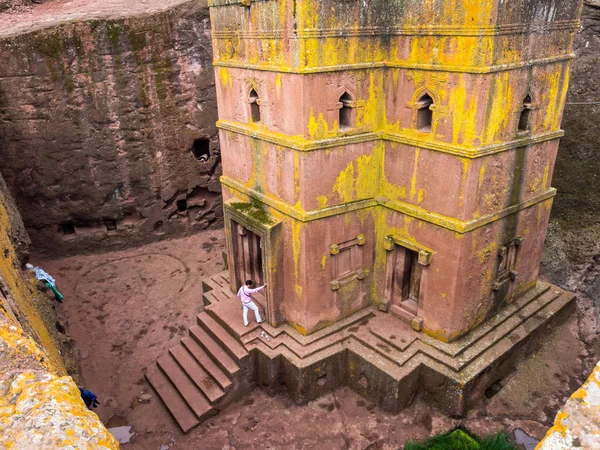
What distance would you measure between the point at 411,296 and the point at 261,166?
3.90m

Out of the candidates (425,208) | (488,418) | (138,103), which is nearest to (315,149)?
(425,208)

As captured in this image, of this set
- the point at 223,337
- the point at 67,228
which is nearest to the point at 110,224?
the point at 67,228

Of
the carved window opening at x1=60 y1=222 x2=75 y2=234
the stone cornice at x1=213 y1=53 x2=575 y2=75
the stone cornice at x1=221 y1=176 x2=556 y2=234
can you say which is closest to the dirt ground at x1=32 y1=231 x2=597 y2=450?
the carved window opening at x1=60 y1=222 x2=75 y2=234

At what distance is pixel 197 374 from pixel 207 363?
0.89 feet

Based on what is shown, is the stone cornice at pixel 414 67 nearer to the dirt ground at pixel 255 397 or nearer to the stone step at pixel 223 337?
the stone step at pixel 223 337

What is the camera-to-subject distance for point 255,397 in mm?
8688

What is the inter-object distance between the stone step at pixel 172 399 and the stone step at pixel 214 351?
93 centimetres

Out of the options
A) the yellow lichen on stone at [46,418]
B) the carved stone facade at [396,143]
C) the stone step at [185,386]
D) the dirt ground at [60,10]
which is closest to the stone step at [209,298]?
the stone step at [185,386]

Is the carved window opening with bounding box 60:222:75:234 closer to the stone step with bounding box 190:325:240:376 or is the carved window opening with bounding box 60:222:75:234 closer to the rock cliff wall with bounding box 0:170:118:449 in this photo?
the stone step with bounding box 190:325:240:376

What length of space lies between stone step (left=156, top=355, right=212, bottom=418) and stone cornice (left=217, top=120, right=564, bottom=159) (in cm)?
484

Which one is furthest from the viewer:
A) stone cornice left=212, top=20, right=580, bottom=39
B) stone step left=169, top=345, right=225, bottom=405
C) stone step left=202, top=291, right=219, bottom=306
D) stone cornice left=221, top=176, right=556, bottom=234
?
stone step left=202, top=291, right=219, bottom=306

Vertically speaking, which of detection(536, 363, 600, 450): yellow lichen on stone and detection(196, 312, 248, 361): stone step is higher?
detection(536, 363, 600, 450): yellow lichen on stone

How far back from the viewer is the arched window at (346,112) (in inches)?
303

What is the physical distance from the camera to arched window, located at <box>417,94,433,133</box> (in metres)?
7.50
